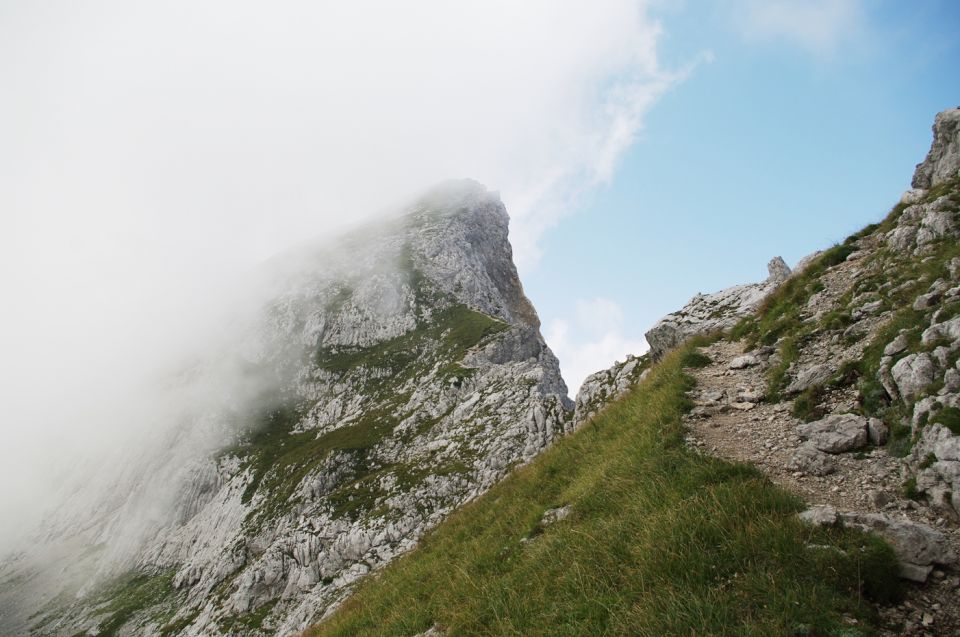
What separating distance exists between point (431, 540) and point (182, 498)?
351 ft

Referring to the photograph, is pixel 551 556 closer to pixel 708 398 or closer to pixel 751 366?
pixel 708 398

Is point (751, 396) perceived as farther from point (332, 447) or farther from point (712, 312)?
point (332, 447)

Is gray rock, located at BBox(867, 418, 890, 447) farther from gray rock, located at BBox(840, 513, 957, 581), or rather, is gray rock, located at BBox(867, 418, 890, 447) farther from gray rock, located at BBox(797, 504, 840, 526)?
gray rock, located at BBox(797, 504, 840, 526)

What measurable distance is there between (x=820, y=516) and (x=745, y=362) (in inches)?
382

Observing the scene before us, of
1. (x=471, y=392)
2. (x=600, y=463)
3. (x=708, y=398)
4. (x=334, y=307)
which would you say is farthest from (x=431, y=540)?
(x=334, y=307)

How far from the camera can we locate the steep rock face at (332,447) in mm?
55562

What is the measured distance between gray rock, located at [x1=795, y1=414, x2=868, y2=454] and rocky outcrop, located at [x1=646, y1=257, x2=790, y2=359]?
39.3ft

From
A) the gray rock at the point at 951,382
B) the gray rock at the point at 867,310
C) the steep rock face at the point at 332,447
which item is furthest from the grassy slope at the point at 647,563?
the steep rock face at the point at 332,447

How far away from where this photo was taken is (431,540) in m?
16.4

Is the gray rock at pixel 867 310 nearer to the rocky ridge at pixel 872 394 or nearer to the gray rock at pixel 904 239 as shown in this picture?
the rocky ridge at pixel 872 394

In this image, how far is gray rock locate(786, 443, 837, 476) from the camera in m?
8.71

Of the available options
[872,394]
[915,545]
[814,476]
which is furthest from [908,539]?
[872,394]

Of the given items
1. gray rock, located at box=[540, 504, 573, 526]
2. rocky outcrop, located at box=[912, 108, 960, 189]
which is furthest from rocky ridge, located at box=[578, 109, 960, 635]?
rocky outcrop, located at box=[912, 108, 960, 189]

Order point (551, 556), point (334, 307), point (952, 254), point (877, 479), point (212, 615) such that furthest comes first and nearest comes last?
point (334, 307) < point (212, 615) < point (952, 254) < point (551, 556) < point (877, 479)
